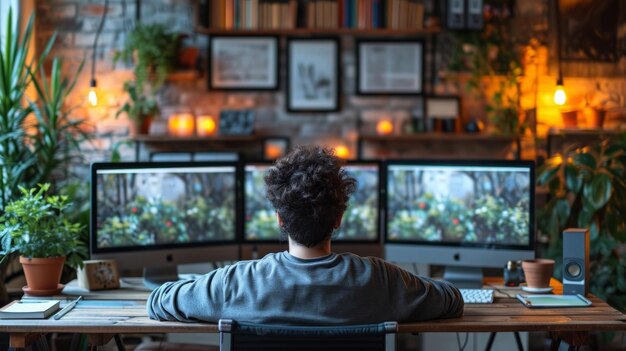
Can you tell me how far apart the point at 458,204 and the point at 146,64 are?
9.18 ft

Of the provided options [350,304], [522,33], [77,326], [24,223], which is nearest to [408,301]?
[350,304]

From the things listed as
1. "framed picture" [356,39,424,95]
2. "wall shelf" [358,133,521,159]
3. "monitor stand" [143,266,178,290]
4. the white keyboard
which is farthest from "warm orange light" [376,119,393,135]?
the white keyboard

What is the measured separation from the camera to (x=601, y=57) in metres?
5.76

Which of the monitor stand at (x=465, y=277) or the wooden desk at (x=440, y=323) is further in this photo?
the monitor stand at (x=465, y=277)

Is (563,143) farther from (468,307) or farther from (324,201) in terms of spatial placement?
(324,201)

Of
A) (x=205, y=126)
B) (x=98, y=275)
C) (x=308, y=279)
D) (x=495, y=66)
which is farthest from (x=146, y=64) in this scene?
(x=308, y=279)

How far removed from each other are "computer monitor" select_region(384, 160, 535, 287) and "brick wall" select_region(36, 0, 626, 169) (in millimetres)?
2310

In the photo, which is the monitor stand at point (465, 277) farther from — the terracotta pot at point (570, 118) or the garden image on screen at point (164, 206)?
the terracotta pot at point (570, 118)

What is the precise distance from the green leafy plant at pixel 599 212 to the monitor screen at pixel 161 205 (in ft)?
6.34

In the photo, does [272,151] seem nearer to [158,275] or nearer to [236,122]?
[236,122]

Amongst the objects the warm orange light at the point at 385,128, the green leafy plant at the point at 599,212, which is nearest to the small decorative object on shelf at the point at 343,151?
the warm orange light at the point at 385,128

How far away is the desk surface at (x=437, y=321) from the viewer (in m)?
2.56

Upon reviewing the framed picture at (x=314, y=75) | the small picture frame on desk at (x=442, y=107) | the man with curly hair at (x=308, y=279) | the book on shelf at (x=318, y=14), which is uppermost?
the book on shelf at (x=318, y=14)

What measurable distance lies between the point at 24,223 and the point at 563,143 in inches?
151
